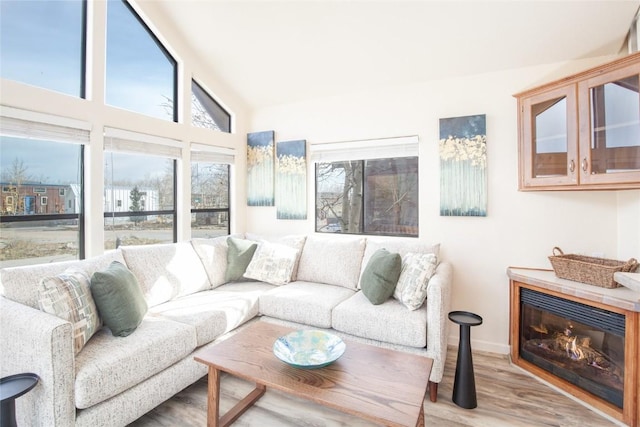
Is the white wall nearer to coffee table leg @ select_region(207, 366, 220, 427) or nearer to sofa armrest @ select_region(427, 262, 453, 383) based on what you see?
sofa armrest @ select_region(427, 262, 453, 383)

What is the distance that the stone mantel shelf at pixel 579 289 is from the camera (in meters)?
1.87

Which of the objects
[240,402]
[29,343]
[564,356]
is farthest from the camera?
[564,356]

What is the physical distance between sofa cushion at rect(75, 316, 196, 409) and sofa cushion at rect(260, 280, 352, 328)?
2.37 ft

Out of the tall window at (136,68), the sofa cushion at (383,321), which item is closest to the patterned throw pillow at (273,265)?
the sofa cushion at (383,321)

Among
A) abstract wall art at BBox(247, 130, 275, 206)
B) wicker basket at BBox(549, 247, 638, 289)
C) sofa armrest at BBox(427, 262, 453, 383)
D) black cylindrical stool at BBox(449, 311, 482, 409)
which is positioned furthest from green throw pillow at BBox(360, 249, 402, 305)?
abstract wall art at BBox(247, 130, 275, 206)

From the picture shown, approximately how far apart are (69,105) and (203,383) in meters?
2.25

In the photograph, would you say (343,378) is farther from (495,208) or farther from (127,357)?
(495,208)

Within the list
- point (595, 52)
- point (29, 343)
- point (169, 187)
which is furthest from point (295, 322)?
point (595, 52)

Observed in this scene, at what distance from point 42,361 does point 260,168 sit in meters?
2.75

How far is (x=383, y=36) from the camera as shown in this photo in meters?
2.65

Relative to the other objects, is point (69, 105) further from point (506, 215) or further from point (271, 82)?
point (506, 215)

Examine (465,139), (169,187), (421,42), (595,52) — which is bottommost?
(169,187)

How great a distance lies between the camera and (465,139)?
9.23ft

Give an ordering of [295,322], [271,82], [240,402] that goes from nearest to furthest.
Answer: [240,402] < [295,322] < [271,82]
